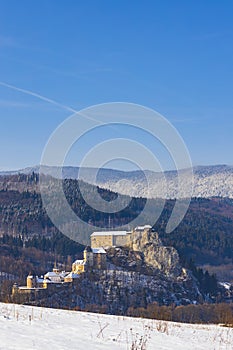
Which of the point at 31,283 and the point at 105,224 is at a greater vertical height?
the point at 105,224

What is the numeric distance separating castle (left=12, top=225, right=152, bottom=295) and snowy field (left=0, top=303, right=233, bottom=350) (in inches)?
2016

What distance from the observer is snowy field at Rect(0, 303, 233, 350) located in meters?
10.4

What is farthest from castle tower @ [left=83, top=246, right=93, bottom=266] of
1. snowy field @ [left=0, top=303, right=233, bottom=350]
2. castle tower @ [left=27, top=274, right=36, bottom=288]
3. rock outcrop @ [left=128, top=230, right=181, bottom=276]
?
snowy field @ [left=0, top=303, right=233, bottom=350]

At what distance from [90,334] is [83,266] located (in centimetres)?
7334

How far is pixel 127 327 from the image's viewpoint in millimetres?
14211

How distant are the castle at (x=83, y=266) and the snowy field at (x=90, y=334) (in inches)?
2016

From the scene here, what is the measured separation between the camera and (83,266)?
277ft

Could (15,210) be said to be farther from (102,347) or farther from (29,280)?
(102,347)

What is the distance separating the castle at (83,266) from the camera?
74938mm

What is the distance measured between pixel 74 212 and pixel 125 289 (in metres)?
84.2

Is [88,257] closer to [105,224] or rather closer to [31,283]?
[31,283]

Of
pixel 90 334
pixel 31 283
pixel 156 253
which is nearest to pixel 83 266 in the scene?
pixel 31 283

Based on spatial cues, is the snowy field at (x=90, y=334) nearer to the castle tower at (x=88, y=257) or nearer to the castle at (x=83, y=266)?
the castle at (x=83, y=266)

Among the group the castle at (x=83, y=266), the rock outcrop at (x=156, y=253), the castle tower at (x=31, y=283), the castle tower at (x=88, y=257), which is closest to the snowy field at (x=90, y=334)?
the castle at (x=83, y=266)
